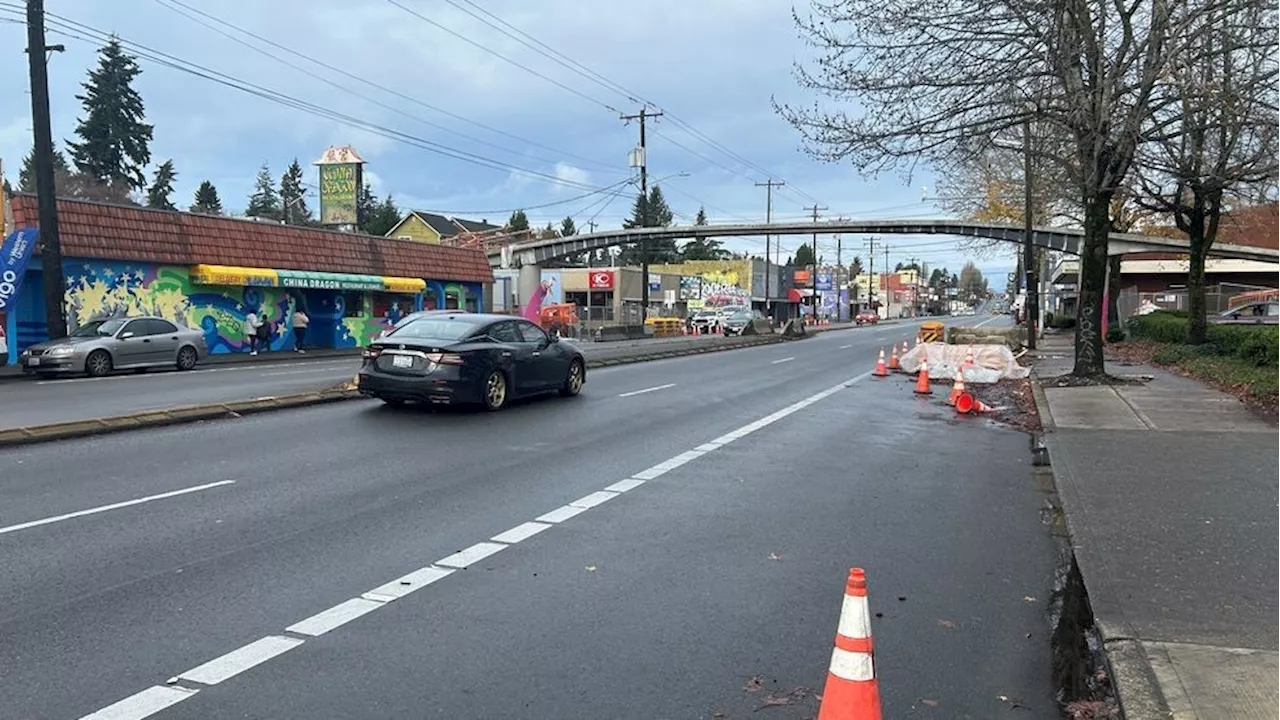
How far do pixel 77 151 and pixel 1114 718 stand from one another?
81.9 metres

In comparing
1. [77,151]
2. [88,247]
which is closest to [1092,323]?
[88,247]

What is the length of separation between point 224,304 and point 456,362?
19.8 meters

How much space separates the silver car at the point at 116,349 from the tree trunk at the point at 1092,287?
19.8m

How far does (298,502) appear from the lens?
7.36 m

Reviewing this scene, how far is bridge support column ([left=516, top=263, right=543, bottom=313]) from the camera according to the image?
62200 mm

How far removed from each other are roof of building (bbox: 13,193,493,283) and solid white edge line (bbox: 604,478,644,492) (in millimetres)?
21168

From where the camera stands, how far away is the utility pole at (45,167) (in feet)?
65.1

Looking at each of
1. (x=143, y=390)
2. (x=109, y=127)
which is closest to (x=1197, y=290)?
(x=143, y=390)

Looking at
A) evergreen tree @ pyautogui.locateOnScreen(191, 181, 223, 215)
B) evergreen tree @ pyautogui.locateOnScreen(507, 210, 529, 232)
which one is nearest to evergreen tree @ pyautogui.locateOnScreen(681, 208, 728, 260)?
evergreen tree @ pyautogui.locateOnScreen(507, 210, 529, 232)

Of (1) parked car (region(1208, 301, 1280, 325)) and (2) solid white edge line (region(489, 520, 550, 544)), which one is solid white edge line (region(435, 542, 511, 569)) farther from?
(1) parked car (region(1208, 301, 1280, 325))

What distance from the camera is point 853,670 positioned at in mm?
3309

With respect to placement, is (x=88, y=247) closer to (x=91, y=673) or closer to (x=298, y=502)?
(x=298, y=502)

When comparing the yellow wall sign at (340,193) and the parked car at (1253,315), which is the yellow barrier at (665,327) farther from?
the parked car at (1253,315)

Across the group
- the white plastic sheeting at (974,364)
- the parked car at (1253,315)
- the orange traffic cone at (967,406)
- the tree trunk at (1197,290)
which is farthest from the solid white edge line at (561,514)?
the parked car at (1253,315)
